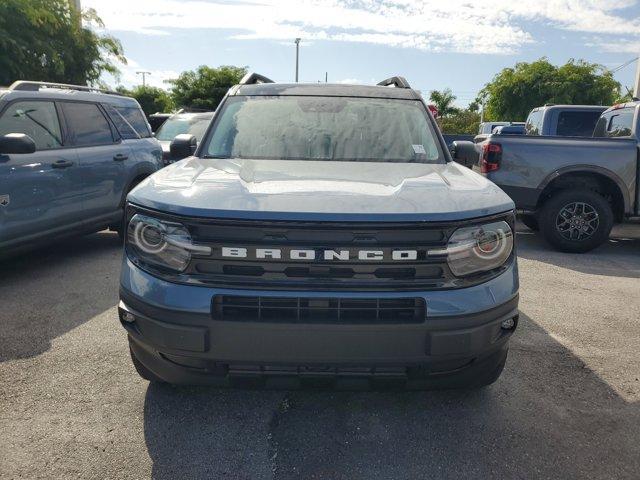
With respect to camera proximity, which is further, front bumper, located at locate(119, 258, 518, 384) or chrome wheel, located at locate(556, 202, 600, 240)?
chrome wheel, located at locate(556, 202, 600, 240)

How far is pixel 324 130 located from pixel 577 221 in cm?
441

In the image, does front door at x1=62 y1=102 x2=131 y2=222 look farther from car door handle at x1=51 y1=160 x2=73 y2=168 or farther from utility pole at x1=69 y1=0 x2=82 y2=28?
utility pole at x1=69 y1=0 x2=82 y2=28

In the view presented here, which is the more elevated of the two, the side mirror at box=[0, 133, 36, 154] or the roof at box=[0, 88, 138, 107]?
the roof at box=[0, 88, 138, 107]

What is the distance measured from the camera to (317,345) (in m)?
2.10

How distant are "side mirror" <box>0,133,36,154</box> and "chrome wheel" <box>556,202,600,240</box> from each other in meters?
5.81

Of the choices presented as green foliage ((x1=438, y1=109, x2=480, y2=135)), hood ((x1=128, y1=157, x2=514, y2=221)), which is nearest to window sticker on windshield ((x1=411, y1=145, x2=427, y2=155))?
hood ((x1=128, y1=157, x2=514, y2=221))

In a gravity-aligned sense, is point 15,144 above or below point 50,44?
below

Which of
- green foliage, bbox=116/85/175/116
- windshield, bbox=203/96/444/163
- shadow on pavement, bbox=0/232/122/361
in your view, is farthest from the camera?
green foliage, bbox=116/85/175/116

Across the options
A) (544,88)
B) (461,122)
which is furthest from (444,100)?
(544,88)

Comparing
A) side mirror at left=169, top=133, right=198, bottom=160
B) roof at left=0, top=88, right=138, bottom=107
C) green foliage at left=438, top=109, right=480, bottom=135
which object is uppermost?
roof at left=0, top=88, right=138, bottom=107

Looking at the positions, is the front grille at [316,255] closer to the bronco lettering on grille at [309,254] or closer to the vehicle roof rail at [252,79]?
the bronco lettering on grille at [309,254]

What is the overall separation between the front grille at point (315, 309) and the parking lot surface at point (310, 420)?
0.70m

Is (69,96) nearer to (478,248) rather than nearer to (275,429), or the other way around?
(275,429)

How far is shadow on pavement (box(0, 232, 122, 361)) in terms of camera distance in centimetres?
367
